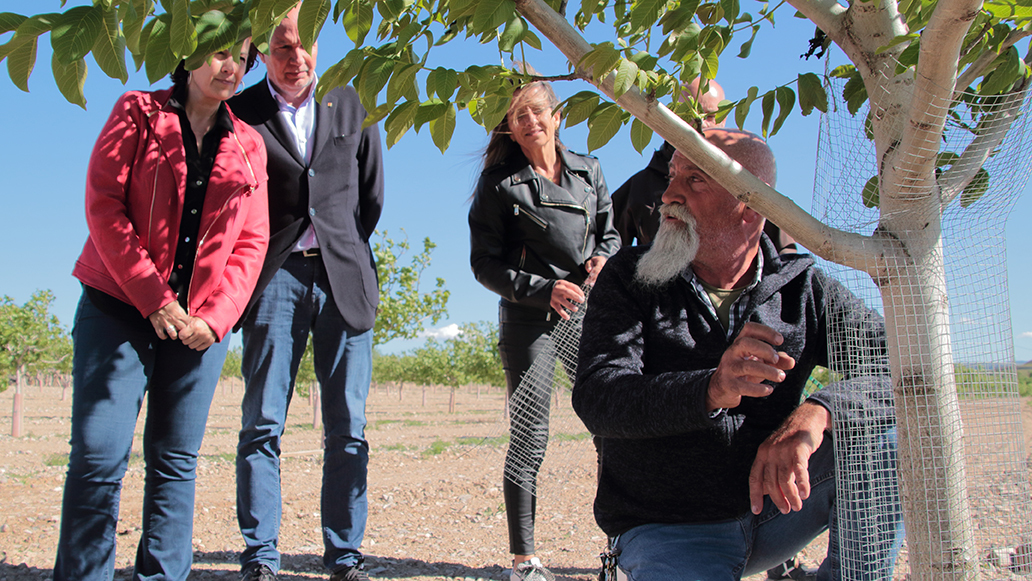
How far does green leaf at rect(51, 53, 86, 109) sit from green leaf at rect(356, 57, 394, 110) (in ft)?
1.55

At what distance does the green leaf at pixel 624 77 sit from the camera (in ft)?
4.23

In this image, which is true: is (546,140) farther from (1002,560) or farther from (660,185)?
(1002,560)

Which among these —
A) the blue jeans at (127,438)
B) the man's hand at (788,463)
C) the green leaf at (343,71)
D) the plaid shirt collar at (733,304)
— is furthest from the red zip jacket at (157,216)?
the man's hand at (788,463)

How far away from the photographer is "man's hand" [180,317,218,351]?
2.41 meters

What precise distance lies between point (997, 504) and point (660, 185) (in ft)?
7.73

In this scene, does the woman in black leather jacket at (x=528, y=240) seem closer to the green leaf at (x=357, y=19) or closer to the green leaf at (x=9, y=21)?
the green leaf at (x=357, y=19)

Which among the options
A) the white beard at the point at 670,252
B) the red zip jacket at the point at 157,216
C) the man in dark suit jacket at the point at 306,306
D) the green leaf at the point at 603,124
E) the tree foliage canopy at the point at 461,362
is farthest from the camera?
the tree foliage canopy at the point at 461,362

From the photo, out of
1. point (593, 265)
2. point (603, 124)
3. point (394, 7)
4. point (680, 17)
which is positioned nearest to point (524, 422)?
point (593, 265)

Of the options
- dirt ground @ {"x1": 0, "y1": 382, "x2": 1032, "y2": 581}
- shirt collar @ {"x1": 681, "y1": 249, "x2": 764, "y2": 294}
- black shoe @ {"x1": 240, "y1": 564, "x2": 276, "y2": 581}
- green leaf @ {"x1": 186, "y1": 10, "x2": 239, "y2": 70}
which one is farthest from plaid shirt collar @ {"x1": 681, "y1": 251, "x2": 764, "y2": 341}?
black shoe @ {"x1": 240, "y1": 564, "x2": 276, "y2": 581}

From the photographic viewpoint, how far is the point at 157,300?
234cm

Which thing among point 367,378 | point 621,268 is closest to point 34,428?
point 367,378

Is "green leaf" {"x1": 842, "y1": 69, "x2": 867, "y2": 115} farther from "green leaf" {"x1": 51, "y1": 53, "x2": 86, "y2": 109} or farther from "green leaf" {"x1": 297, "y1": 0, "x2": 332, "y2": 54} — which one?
"green leaf" {"x1": 51, "y1": 53, "x2": 86, "y2": 109}

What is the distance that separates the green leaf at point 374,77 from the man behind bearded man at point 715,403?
868mm

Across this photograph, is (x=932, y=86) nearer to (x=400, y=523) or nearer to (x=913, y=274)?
(x=913, y=274)
